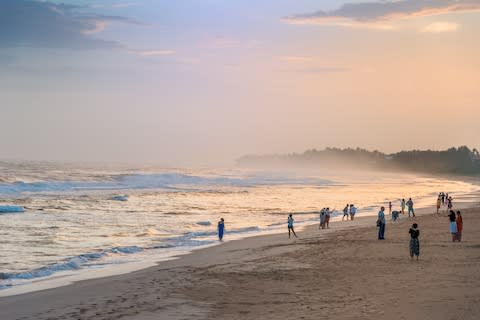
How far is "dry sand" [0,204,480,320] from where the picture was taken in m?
12.1

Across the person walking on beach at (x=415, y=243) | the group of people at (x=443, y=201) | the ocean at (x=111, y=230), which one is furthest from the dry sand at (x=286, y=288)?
the group of people at (x=443, y=201)

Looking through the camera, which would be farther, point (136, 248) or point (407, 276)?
point (136, 248)

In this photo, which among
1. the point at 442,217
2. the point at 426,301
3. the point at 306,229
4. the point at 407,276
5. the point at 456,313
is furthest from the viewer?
the point at 442,217

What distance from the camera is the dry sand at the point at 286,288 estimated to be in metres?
12.1

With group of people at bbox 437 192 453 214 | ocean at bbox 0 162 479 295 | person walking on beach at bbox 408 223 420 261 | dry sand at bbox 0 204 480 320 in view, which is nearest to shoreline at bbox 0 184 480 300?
ocean at bbox 0 162 479 295

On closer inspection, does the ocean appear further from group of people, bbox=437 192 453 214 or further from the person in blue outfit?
group of people, bbox=437 192 453 214

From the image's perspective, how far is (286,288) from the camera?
14.8 meters

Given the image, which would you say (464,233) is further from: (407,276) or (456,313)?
(456,313)

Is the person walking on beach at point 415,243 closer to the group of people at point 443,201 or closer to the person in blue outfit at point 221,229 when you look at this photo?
the person in blue outfit at point 221,229

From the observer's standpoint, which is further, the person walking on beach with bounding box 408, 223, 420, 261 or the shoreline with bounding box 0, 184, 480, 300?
the person walking on beach with bounding box 408, 223, 420, 261

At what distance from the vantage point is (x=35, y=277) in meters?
17.5

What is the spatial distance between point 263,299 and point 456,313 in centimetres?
433

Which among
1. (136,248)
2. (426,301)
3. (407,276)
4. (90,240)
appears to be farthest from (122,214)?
(426,301)

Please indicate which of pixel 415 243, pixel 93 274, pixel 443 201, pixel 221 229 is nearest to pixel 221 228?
pixel 221 229
